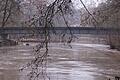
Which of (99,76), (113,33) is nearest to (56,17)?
(99,76)

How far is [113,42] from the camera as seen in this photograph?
60.5 metres

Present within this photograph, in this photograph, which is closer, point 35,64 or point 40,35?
point 35,64

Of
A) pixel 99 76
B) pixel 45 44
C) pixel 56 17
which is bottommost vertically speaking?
pixel 99 76

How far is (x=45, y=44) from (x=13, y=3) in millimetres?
2482

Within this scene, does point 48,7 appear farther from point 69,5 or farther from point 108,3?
point 108,3

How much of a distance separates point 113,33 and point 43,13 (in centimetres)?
5217

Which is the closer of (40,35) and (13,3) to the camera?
(40,35)

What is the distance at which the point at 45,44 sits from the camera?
13.1 feet

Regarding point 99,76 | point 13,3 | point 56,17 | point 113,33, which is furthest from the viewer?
point 113,33

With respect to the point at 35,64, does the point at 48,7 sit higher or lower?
higher

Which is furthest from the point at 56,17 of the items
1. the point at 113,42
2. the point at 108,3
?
the point at 113,42

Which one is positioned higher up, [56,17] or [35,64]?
[56,17]

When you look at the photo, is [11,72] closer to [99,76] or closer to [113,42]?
[99,76]

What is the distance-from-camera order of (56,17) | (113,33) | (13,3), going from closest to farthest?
(56,17)
(13,3)
(113,33)
